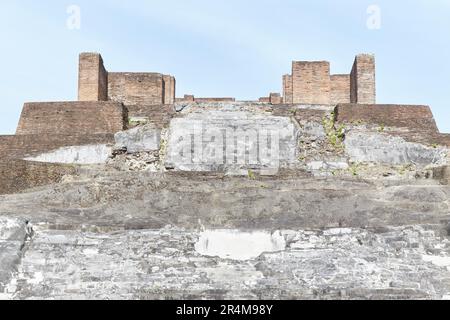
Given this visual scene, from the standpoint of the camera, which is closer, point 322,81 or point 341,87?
point 322,81

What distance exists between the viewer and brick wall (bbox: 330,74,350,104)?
21781 mm

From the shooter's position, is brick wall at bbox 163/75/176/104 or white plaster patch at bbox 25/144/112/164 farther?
brick wall at bbox 163/75/176/104

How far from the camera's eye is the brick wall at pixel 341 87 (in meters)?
21.8

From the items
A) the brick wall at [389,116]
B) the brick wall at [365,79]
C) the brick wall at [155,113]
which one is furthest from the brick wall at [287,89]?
the brick wall at [155,113]

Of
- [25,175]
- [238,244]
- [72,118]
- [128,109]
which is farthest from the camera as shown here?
[128,109]

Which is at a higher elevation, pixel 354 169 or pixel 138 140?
pixel 138 140

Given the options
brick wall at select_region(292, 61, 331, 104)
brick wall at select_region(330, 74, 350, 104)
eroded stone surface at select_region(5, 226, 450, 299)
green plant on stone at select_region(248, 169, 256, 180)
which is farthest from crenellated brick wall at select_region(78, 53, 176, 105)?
eroded stone surface at select_region(5, 226, 450, 299)

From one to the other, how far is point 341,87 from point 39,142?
363 inches

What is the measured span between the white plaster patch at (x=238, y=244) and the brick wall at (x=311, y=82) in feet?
35.5

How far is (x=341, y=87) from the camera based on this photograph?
21.9 meters

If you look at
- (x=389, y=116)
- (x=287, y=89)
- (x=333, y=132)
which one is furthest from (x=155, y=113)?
(x=287, y=89)

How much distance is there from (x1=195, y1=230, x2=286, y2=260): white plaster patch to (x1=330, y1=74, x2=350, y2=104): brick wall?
40.8ft

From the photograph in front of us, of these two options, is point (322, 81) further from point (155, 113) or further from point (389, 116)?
point (155, 113)

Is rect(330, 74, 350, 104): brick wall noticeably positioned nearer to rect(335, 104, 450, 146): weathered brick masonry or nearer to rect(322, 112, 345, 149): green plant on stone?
rect(335, 104, 450, 146): weathered brick masonry
